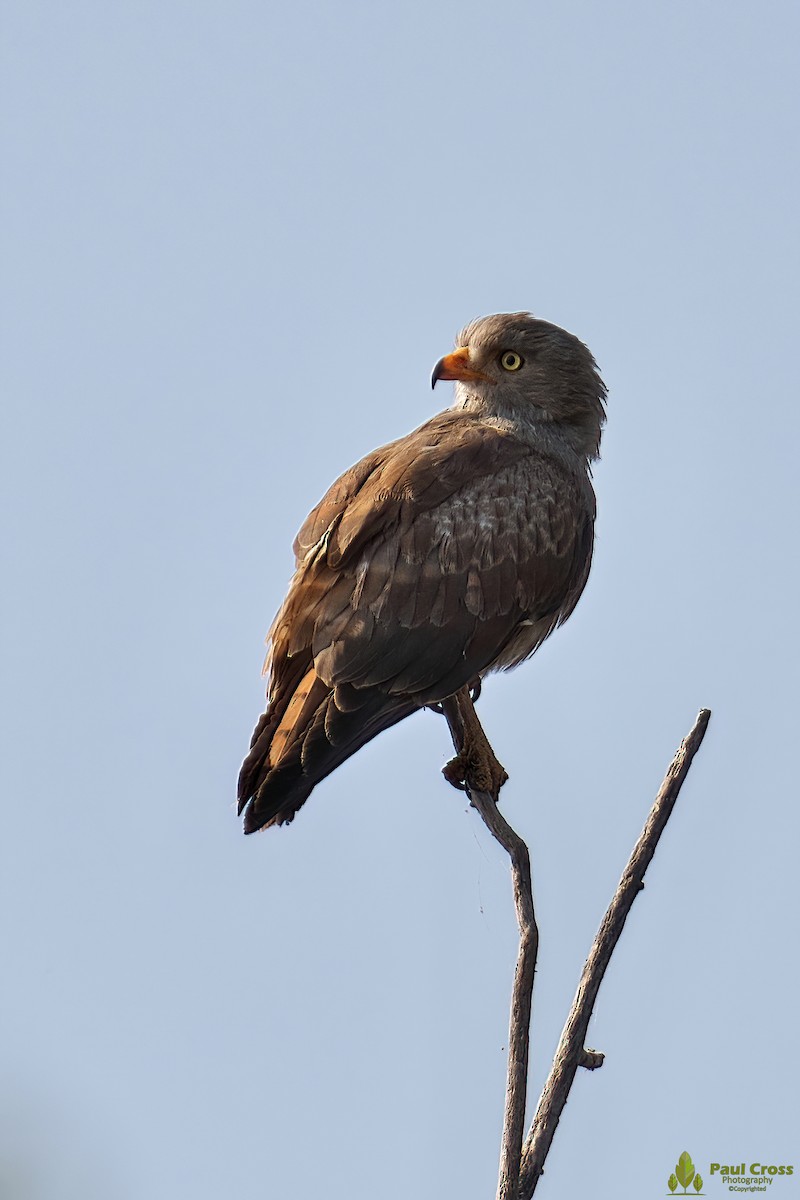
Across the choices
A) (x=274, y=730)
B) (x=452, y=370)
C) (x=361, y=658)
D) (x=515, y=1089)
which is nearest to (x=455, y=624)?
(x=361, y=658)

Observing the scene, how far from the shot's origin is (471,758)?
297 inches

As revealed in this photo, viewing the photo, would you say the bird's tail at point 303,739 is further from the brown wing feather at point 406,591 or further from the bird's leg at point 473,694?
the bird's leg at point 473,694

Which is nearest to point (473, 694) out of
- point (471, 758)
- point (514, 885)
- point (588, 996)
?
point (471, 758)

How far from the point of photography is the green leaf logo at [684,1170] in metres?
7.24

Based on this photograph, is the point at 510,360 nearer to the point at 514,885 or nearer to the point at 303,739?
the point at 303,739

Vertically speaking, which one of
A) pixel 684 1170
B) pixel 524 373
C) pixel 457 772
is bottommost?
pixel 684 1170

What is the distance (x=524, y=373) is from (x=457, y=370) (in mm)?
345

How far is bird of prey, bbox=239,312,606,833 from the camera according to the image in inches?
282

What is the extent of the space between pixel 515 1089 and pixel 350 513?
2.86 m

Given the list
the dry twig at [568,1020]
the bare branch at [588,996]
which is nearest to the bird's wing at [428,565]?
the dry twig at [568,1020]

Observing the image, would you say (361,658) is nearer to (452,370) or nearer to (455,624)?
(455,624)

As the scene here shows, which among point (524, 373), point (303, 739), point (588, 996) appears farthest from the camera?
point (524, 373)

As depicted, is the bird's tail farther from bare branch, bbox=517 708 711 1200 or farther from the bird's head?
the bird's head

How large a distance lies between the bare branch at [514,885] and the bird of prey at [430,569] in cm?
28
